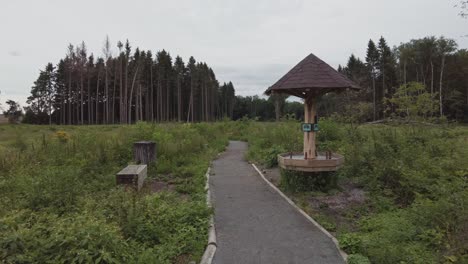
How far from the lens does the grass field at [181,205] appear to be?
3888 mm

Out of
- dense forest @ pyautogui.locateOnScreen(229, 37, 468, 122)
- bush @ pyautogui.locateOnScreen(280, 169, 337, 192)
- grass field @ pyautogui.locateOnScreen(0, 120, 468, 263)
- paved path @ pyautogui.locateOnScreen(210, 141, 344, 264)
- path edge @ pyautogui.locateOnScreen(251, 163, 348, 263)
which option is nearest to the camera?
grass field @ pyautogui.locateOnScreen(0, 120, 468, 263)

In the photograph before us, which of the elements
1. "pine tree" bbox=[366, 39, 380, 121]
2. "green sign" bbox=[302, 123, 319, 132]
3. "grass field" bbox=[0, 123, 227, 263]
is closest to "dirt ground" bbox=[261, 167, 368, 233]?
"green sign" bbox=[302, 123, 319, 132]

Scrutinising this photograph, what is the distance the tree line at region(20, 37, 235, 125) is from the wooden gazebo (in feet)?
114

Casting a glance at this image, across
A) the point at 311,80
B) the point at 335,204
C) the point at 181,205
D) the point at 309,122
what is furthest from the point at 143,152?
the point at 335,204

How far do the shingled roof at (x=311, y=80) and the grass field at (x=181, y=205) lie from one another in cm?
245

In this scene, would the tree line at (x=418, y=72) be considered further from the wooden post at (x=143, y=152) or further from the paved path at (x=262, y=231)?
the paved path at (x=262, y=231)

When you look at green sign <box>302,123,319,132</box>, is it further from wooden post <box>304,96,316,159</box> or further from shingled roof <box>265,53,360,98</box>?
shingled roof <box>265,53,360,98</box>

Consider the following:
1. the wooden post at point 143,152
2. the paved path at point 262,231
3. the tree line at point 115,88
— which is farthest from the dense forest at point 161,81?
the paved path at point 262,231

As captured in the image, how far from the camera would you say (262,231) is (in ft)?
18.6

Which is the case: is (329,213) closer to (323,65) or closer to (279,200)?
(279,200)

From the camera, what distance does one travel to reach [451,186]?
595cm

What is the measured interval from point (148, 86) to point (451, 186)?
52403 mm

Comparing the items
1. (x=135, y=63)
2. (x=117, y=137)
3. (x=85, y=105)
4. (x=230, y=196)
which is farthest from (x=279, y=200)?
(x=85, y=105)

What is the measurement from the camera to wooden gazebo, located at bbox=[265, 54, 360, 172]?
314 inches
